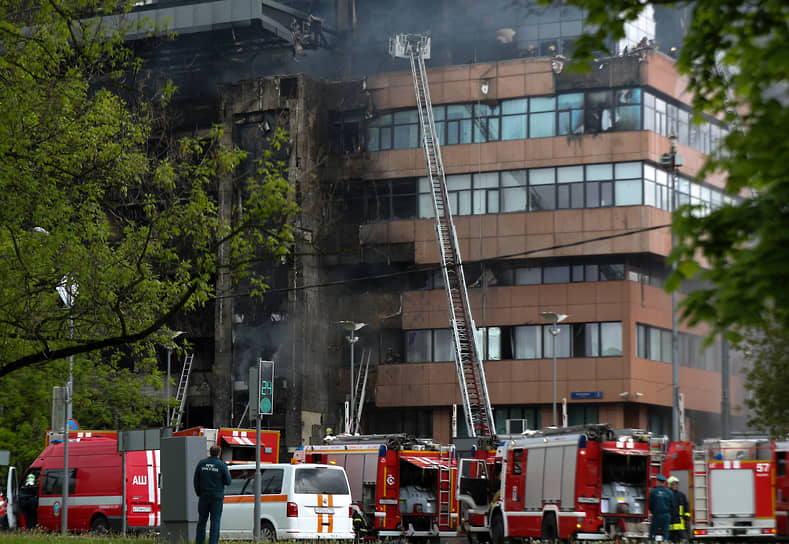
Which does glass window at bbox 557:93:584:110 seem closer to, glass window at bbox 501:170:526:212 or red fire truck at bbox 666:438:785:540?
glass window at bbox 501:170:526:212

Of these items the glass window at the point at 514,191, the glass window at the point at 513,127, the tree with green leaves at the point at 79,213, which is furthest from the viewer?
the glass window at the point at 513,127

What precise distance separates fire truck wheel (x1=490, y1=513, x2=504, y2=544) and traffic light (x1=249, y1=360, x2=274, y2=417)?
26.4 feet

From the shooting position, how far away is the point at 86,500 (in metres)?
32.4

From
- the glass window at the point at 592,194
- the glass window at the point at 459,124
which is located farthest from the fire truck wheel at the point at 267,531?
the glass window at the point at 459,124

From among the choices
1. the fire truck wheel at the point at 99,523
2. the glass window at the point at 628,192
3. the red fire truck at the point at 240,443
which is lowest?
the fire truck wheel at the point at 99,523

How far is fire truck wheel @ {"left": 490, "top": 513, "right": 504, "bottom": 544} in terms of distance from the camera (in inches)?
1077

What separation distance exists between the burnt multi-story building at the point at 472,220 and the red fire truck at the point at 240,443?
75.0ft

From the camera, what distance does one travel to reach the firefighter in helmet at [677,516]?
23391mm

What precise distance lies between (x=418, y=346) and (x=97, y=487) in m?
30.7

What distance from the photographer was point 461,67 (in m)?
61.9

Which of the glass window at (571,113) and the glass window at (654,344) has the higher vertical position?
the glass window at (571,113)

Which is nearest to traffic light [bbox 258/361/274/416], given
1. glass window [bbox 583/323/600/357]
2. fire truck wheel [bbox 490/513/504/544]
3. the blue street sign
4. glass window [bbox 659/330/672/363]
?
fire truck wheel [bbox 490/513/504/544]

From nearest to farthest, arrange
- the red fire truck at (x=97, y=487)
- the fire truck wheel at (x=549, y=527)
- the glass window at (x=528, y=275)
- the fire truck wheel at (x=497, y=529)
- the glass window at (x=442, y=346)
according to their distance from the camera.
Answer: the fire truck wheel at (x=549, y=527) → the fire truck wheel at (x=497, y=529) → the red fire truck at (x=97, y=487) → the glass window at (x=528, y=275) → the glass window at (x=442, y=346)

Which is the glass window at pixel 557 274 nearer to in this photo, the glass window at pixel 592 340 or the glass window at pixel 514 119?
the glass window at pixel 592 340
